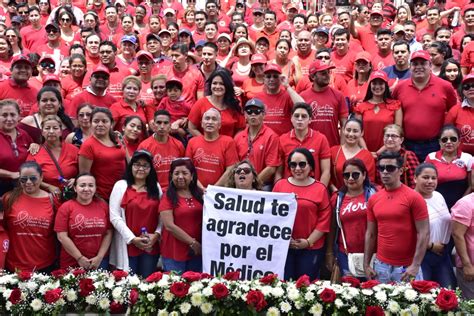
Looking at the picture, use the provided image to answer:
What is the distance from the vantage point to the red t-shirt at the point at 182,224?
7.70 meters

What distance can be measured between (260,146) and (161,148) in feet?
3.84

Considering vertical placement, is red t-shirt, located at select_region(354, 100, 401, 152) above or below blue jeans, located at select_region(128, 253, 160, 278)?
above

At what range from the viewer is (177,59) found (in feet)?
34.6

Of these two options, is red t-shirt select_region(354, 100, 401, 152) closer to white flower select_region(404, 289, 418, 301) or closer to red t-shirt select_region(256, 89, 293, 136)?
red t-shirt select_region(256, 89, 293, 136)

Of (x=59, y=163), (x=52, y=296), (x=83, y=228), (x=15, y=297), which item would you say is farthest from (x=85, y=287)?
(x=59, y=163)

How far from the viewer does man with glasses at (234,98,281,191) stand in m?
8.34

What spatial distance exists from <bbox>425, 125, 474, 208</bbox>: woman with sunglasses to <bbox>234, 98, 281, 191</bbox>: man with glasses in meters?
1.90

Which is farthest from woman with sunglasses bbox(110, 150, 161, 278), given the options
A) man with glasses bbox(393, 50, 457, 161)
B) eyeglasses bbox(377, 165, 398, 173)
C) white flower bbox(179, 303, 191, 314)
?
man with glasses bbox(393, 50, 457, 161)

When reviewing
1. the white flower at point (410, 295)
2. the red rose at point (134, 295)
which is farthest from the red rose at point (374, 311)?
the red rose at point (134, 295)

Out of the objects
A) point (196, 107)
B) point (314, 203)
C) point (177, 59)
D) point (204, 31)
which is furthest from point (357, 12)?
point (314, 203)

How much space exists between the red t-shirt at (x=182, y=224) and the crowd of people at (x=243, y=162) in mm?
15

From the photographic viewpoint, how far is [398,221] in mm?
6973

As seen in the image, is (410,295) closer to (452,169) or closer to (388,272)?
(388,272)

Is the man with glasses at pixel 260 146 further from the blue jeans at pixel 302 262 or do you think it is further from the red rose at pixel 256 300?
the red rose at pixel 256 300
